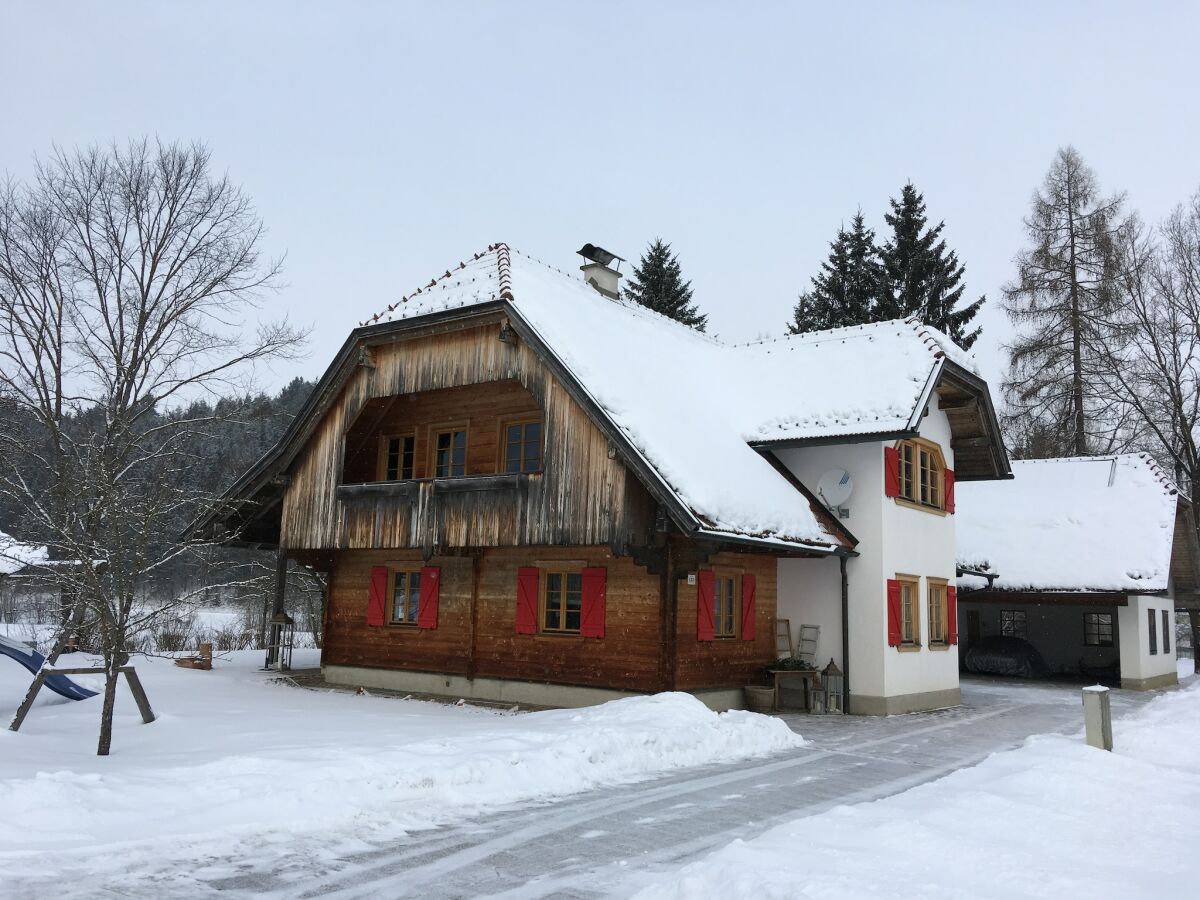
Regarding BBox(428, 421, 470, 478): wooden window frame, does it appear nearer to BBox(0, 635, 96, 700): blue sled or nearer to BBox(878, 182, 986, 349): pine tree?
BBox(0, 635, 96, 700): blue sled

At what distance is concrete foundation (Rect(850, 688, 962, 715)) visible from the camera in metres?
17.1

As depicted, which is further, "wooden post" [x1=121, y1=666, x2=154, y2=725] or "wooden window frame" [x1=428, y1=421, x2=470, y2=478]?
"wooden window frame" [x1=428, y1=421, x2=470, y2=478]

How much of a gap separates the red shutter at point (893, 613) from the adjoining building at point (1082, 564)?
317 inches

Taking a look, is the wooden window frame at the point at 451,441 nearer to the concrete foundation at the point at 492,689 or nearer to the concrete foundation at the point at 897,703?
the concrete foundation at the point at 492,689

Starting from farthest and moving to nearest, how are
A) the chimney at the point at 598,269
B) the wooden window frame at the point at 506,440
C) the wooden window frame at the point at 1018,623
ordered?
the wooden window frame at the point at 1018,623
the chimney at the point at 598,269
the wooden window frame at the point at 506,440

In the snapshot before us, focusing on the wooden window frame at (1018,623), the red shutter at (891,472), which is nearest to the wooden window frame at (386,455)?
the red shutter at (891,472)

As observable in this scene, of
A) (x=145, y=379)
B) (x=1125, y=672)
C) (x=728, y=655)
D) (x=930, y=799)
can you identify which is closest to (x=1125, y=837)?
(x=930, y=799)

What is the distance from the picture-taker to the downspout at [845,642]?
17375 millimetres

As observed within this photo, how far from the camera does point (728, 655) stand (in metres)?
17.0

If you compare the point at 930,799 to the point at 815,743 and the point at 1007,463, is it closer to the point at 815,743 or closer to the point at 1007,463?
the point at 815,743

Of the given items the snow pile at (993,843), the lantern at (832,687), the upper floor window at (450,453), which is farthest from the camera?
the upper floor window at (450,453)

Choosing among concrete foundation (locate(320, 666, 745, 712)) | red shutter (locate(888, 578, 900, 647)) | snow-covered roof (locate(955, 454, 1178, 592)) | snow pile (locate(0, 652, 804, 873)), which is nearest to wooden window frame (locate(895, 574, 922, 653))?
red shutter (locate(888, 578, 900, 647))

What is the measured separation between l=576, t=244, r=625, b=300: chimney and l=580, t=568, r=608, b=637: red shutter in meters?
7.91

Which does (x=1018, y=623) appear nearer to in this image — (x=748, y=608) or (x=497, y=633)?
(x=748, y=608)
